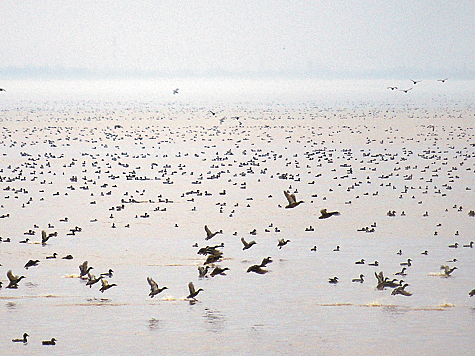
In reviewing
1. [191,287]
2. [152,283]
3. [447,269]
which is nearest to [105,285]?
[152,283]

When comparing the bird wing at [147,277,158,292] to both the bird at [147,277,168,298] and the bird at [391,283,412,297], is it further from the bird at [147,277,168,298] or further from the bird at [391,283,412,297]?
the bird at [391,283,412,297]

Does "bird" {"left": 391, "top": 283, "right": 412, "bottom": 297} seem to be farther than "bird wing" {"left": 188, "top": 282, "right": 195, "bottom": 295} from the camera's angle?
Yes

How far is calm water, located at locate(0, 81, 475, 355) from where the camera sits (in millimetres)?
23797

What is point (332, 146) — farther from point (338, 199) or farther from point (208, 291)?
point (208, 291)

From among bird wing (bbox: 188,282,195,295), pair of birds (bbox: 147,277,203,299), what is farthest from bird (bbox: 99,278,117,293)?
bird wing (bbox: 188,282,195,295)

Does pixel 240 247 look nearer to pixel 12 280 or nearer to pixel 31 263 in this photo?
pixel 31 263

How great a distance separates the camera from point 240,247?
112ft

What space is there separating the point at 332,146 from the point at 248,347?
52.9m

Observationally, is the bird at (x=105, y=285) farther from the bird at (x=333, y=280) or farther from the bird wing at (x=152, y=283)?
the bird at (x=333, y=280)

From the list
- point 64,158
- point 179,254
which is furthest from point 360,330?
point 64,158

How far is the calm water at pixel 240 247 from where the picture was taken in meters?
23.8

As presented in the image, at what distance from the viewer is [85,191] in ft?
160

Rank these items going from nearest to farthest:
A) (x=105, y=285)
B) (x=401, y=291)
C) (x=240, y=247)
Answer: (x=401, y=291) → (x=105, y=285) → (x=240, y=247)

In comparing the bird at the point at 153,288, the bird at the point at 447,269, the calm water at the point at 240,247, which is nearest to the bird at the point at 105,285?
the calm water at the point at 240,247
